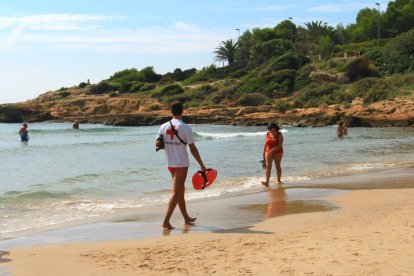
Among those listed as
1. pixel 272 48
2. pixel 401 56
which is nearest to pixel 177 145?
pixel 401 56

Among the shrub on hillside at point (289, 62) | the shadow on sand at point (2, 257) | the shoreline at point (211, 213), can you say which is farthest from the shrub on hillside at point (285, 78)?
the shadow on sand at point (2, 257)

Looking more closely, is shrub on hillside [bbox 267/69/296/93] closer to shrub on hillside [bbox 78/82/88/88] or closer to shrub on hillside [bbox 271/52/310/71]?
shrub on hillside [bbox 271/52/310/71]

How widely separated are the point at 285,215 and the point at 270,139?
183 inches

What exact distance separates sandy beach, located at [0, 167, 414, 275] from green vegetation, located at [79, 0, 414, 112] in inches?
1745

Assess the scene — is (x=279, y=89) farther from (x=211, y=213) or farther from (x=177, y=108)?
(x=177, y=108)

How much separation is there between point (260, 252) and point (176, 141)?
2.38 metres

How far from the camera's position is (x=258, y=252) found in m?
5.37

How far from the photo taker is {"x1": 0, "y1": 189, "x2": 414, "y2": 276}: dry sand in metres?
4.74

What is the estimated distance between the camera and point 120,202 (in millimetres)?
10422

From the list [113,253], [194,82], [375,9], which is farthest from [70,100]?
[113,253]

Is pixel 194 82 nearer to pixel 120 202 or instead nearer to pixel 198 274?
pixel 120 202

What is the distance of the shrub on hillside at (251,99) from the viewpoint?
59719 mm

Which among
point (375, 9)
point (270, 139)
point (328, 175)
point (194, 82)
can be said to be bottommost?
point (328, 175)

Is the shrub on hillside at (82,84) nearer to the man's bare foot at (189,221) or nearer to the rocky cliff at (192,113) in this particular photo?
the rocky cliff at (192,113)
